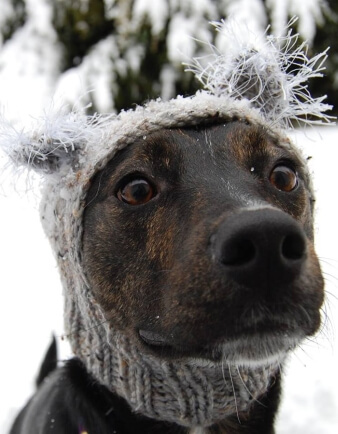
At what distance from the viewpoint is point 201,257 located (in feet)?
4.99

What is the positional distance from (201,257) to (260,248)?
0.23m

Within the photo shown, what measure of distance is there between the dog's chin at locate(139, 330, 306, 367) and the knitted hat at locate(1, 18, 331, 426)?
152 mm

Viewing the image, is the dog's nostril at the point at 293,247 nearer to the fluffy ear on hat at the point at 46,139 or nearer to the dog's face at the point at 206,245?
the dog's face at the point at 206,245

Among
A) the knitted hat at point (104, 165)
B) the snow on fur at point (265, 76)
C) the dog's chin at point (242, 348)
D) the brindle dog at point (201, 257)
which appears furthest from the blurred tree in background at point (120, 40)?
the dog's chin at point (242, 348)

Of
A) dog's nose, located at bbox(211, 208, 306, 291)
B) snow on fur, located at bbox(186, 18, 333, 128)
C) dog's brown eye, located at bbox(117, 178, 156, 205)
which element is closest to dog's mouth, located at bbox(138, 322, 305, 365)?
dog's nose, located at bbox(211, 208, 306, 291)

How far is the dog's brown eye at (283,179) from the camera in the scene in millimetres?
1943

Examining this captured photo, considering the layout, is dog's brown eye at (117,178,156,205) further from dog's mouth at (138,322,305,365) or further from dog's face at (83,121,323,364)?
dog's mouth at (138,322,305,365)

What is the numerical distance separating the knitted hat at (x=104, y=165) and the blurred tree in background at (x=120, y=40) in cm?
450

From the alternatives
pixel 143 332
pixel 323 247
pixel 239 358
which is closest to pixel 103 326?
pixel 143 332

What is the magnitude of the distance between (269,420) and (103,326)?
930mm

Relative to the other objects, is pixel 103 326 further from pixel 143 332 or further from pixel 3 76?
pixel 3 76

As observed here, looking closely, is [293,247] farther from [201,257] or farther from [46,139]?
[46,139]

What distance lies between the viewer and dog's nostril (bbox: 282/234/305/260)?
142 centimetres

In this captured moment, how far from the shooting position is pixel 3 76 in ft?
23.0
